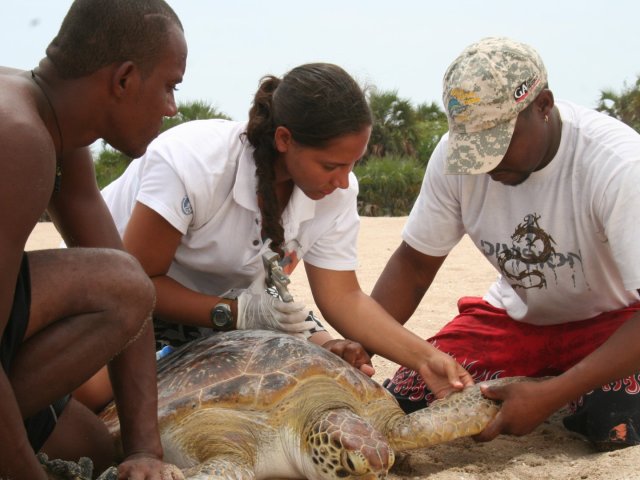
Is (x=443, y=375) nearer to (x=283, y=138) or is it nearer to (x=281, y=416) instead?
(x=281, y=416)

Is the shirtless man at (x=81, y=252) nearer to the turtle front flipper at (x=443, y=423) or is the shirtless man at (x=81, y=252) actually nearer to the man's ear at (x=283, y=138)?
the man's ear at (x=283, y=138)

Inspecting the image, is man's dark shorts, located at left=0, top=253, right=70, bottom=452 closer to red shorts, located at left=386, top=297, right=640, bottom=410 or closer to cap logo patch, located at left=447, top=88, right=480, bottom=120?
cap logo patch, located at left=447, top=88, right=480, bottom=120

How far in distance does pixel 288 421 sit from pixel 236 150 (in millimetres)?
969

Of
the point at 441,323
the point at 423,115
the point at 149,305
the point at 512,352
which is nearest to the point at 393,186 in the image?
the point at 423,115

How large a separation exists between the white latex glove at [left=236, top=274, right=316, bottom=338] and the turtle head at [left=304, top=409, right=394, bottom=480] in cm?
53

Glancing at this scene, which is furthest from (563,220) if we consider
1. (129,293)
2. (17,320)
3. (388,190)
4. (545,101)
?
(388,190)

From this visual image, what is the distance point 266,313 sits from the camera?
296 cm

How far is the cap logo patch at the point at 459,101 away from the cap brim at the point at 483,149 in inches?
3.1

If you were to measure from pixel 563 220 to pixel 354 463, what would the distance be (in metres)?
1.10

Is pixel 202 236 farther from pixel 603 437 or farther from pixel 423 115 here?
pixel 423 115

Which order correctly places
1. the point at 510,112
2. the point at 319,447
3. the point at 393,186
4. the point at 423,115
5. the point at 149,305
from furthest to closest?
1. the point at 423,115
2. the point at 393,186
3. the point at 510,112
4. the point at 319,447
5. the point at 149,305

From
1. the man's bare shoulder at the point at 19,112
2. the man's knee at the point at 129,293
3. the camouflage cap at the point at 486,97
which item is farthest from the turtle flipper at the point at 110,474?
the camouflage cap at the point at 486,97

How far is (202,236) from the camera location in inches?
117

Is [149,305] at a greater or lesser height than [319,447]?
greater
